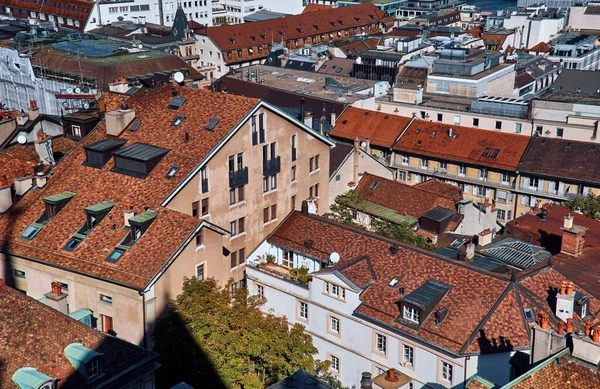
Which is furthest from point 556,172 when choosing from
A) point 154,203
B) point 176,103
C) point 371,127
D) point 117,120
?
point 154,203

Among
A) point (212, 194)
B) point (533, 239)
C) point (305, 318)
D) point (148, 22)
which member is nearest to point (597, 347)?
point (305, 318)

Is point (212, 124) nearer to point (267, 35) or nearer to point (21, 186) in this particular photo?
point (21, 186)

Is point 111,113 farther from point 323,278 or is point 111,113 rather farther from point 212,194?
point 323,278

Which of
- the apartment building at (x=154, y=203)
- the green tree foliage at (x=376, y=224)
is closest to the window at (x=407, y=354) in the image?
the apartment building at (x=154, y=203)

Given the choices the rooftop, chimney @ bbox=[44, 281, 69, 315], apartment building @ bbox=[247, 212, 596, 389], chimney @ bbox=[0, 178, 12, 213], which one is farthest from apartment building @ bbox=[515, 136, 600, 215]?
chimney @ bbox=[44, 281, 69, 315]

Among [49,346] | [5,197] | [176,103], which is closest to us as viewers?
[49,346]
